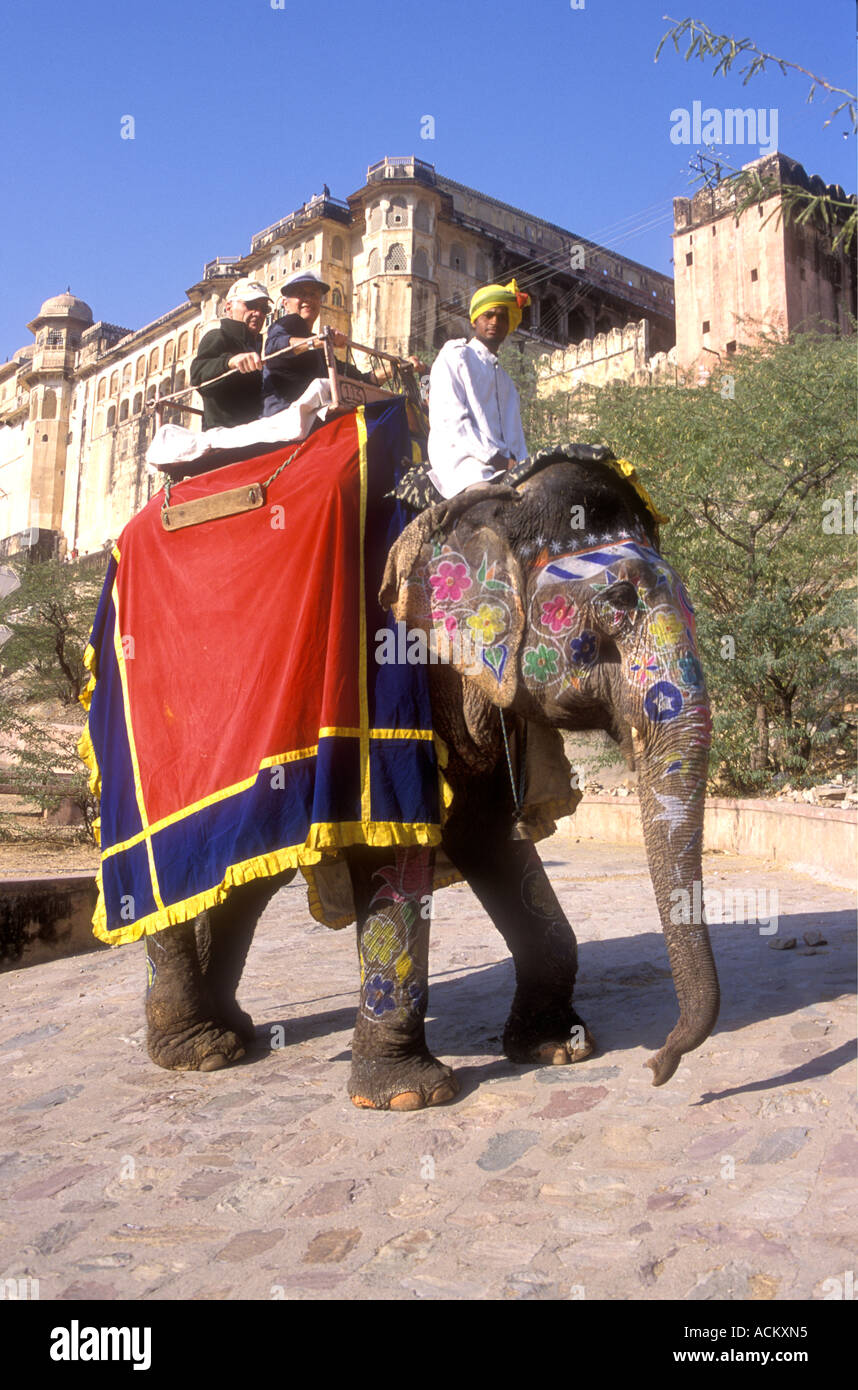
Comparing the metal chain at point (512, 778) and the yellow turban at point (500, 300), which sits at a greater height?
the yellow turban at point (500, 300)

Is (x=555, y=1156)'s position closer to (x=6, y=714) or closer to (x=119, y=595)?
(x=119, y=595)

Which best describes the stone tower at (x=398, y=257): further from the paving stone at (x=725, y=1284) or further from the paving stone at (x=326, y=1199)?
the paving stone at (x=725, y=1284)

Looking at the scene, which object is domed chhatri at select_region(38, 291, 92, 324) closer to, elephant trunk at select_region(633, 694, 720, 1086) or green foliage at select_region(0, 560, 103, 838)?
green foliage at select_region(0, 560, 103, 838)

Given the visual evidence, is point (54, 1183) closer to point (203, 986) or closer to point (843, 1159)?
point (203, 986)

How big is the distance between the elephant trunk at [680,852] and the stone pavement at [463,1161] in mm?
422

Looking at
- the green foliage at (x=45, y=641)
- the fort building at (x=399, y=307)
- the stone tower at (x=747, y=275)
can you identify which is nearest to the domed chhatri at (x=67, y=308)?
the fort building at (x=399, y=307)

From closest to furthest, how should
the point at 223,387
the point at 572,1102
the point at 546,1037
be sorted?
the point at 572,1102 → the point at 546,1037 → the point at 223,387

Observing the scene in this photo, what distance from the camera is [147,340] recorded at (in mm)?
64625

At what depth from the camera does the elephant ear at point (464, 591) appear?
4160 mm

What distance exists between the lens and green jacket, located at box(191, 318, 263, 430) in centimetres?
582

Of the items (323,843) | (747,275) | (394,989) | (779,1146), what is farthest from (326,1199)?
(747,275)

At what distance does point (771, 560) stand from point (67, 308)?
7017cm

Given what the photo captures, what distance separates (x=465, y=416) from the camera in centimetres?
464
